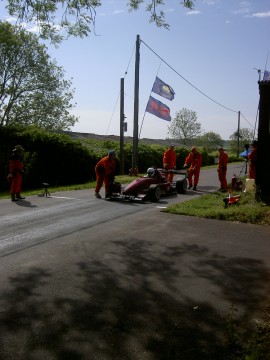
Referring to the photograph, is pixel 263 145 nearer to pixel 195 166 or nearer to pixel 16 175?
pixel 195 166

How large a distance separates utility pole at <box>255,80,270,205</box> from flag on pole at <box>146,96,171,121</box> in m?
11.2

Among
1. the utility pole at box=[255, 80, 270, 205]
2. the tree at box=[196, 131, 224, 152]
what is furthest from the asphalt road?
the tree at box=[196, 131, 224, 152]

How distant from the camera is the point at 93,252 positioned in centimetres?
691

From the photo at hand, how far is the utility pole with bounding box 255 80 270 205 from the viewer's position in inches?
462

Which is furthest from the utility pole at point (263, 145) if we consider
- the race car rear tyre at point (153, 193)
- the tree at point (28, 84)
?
the tree at point (28, 84)

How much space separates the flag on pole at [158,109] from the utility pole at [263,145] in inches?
443

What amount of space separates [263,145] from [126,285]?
26.1 feet

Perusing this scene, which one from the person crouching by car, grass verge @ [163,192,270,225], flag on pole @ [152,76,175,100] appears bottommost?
grass verge @ [163,192,270,225]

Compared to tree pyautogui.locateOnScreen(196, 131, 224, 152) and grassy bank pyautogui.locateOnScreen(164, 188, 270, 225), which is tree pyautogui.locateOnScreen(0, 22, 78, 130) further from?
tree pyautogui.locateOnScreen(196, 131, 224, 152)

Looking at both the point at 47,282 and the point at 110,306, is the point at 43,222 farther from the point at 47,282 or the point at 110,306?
the point at 110,306

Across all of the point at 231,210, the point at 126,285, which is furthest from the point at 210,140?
the point at 126,285

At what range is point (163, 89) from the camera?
76.2 feet

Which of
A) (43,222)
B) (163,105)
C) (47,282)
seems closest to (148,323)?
(47,282)

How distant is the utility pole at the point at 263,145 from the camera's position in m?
11.7
